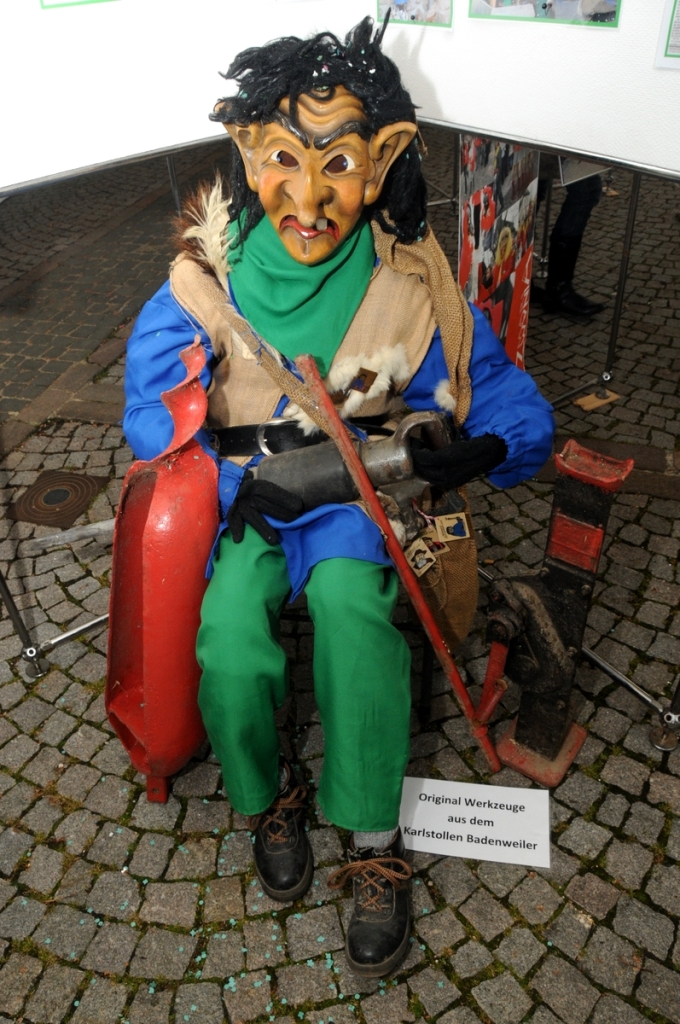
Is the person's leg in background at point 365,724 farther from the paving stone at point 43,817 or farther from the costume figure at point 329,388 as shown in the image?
the paving stone at point 43,817

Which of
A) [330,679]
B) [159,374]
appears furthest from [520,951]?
[159,374]

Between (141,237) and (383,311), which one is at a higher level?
(383,311)

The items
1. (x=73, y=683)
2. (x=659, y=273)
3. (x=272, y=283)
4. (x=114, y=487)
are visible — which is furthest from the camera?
(x=659, y=273)

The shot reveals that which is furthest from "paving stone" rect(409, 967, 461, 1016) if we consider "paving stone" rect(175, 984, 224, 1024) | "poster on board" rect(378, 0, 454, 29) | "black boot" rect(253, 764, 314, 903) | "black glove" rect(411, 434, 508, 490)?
"poster on board" rect(378, 0, 454, 29)

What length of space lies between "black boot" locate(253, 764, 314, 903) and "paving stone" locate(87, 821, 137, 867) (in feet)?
1.39

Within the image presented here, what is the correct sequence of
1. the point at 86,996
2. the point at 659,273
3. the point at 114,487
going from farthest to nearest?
1. the point at 659,273
2. the point at 114,487
3. the point at 86,996

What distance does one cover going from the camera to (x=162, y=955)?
226 cm

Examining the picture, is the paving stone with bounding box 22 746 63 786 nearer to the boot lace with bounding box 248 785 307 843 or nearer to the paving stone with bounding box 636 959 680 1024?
the boot lace with bounding box 248 785 307 843

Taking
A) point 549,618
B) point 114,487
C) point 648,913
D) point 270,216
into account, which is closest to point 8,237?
point 114,487

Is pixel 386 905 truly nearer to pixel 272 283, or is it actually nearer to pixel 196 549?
pixel 196 549

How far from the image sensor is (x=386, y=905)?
223 cm

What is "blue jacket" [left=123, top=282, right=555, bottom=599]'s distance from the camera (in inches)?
89.9

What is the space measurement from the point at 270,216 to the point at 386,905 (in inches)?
74.3

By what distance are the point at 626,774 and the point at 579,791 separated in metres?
0.18
